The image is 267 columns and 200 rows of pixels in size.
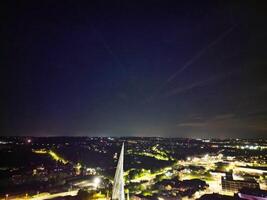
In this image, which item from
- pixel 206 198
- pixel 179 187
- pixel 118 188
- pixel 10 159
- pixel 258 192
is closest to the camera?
pixel 118 188

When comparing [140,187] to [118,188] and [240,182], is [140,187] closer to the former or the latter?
[240,182]

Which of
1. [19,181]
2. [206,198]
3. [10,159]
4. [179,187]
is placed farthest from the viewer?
[10,159]

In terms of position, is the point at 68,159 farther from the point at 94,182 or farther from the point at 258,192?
the point at 258,192

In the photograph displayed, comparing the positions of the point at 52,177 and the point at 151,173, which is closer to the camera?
the point at 52,177

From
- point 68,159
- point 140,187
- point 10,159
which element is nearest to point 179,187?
point 140,187

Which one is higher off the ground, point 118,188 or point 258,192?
point 118,188

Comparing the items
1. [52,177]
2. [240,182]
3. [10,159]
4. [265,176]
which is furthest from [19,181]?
[265,176]

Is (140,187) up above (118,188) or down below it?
below

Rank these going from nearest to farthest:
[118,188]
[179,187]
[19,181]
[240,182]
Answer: [118,188] < [179,187] < [240,182] < [19,181]

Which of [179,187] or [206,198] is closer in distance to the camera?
[206,198]
